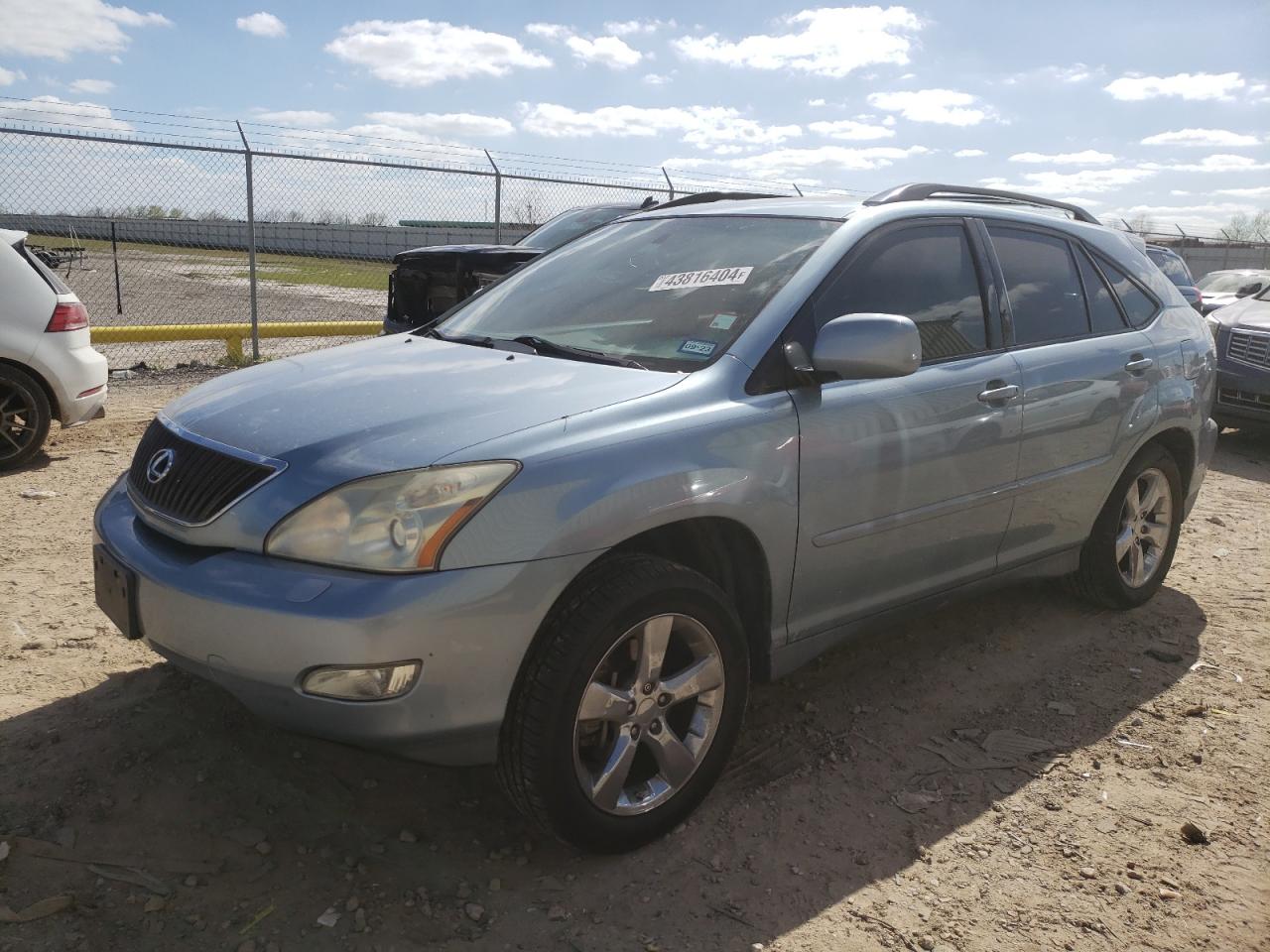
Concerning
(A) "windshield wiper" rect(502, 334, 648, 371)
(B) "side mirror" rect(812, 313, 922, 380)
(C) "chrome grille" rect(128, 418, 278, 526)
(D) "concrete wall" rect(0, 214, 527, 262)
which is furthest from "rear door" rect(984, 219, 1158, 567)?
(D) "concrete wall" rect(0, 214, 527, 262)

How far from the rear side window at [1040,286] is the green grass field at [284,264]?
6746 mm

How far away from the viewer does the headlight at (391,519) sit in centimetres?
227

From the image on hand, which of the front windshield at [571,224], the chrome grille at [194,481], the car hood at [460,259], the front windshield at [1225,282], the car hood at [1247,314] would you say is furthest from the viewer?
the front windshield at [1225,282]

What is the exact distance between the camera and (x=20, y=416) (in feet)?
20.3

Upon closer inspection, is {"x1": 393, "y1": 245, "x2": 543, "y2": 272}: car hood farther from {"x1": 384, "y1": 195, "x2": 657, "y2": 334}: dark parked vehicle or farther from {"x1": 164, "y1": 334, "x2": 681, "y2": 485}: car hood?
{"x1": 164, "y1": 334, "x2": 681, "y2": 485}: car hood

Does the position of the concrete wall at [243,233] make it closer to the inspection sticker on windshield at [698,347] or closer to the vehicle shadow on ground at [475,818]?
the vehicle shadow on ground at [475,818]

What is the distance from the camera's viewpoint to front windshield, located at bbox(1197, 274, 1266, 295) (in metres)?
14.2

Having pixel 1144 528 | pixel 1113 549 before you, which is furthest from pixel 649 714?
pixel 1144 528

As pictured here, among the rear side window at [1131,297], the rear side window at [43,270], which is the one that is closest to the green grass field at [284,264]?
the rear side window at [43,270]

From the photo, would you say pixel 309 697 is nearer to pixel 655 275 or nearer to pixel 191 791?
pixel 191 791

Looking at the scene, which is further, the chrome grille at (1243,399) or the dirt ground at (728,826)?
the chrome grille at (1243,399)

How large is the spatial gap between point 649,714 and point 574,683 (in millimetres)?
317

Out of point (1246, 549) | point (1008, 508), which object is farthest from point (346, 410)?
point (1246, 549)

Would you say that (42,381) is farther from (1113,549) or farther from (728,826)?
(1113,549)
